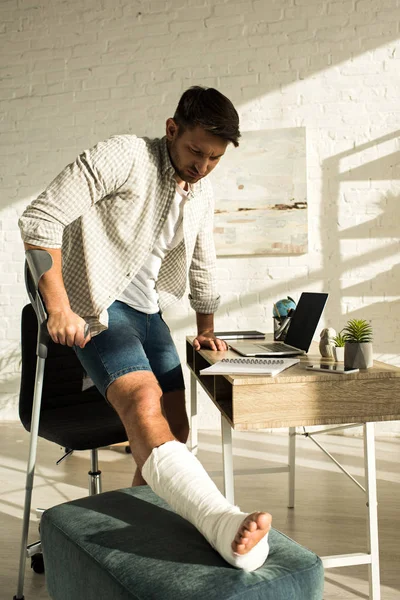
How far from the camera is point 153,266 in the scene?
1.90 metres

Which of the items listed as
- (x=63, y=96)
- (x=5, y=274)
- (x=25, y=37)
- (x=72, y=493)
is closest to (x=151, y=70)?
(x=63, y=96)

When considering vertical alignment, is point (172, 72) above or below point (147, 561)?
above

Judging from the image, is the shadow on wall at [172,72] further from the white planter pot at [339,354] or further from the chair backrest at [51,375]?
the white planter pot at [339,354]

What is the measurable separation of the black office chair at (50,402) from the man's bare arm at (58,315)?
0.03 metres

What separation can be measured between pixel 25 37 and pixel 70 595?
391cm

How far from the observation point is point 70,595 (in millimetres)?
1291

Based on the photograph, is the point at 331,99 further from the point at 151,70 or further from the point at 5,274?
the point at 5,274

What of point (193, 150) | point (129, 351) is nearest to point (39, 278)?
point (129, 351)

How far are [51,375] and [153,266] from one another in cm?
58

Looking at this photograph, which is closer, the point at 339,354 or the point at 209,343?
the point at 339,354

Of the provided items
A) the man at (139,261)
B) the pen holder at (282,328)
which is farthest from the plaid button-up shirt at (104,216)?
the pen holder at (282,328)

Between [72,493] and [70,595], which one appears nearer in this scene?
[70,595]

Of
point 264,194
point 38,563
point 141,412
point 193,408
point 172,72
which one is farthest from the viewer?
point 172,72

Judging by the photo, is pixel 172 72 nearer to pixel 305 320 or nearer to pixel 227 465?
pixel 305 320
